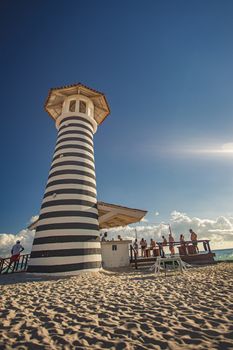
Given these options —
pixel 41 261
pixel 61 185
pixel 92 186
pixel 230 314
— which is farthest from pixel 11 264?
pixel 230 314

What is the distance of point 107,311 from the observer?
165 inches

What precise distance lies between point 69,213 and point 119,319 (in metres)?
7.08

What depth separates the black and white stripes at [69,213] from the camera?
9.57m

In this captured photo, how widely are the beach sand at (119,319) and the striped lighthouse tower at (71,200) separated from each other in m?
3.74

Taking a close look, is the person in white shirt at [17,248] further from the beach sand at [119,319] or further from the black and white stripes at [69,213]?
the beach sand at [119,319]

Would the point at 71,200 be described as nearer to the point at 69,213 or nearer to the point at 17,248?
the point at 69,213

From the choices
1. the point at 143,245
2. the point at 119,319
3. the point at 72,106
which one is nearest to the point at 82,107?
the point at 72,106

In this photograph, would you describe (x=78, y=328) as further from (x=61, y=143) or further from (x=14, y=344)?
(x=61, y=143)

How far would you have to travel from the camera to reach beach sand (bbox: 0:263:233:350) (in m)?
2.92

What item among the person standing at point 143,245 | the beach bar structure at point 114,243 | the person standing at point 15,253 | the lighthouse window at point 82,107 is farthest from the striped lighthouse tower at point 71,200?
the person standing at point 143,245

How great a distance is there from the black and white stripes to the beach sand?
366cm

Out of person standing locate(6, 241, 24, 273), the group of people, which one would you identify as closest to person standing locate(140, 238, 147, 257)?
the group of people

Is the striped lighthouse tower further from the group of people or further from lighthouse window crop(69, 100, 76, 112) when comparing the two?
the group of people

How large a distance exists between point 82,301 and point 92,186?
7535mm
